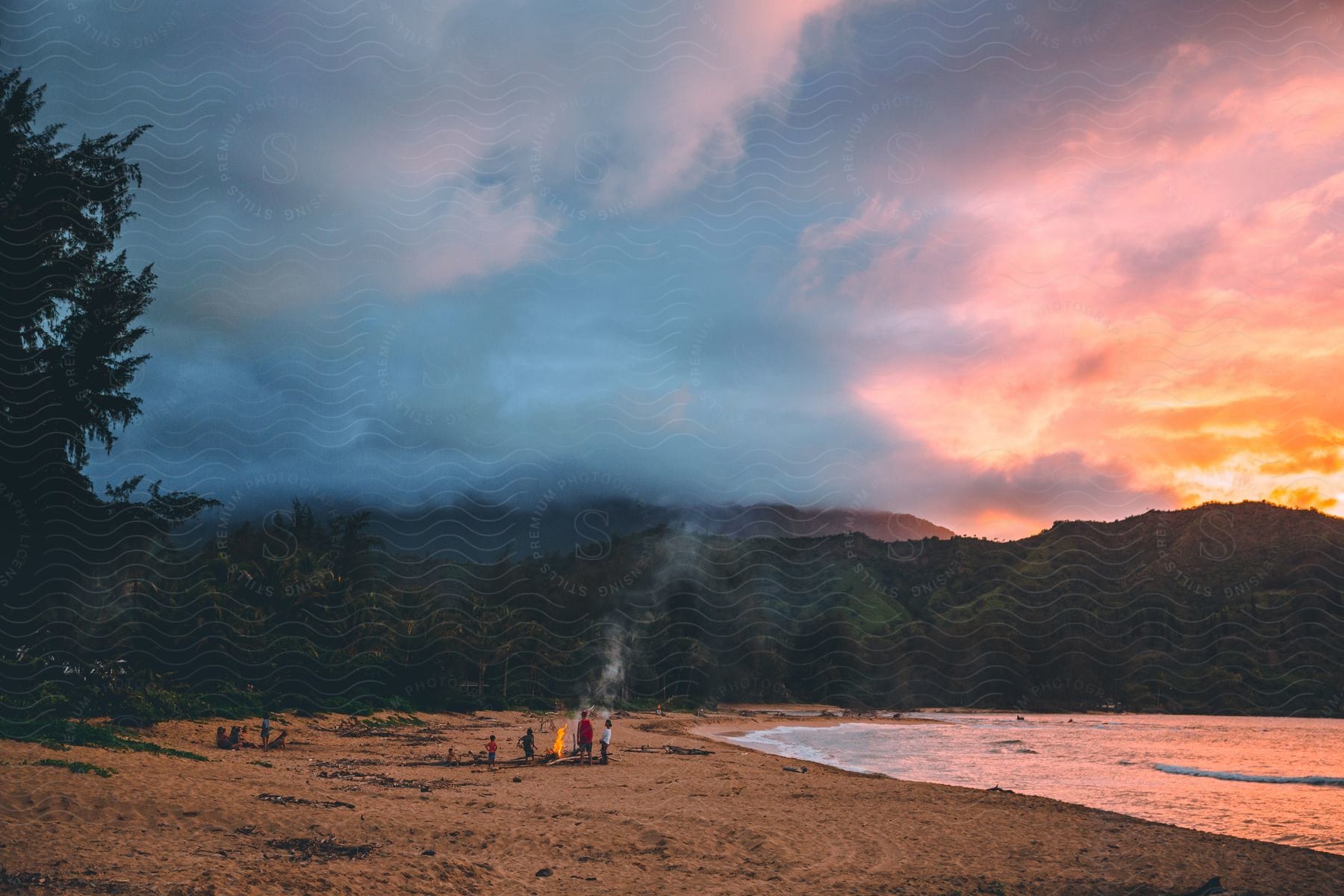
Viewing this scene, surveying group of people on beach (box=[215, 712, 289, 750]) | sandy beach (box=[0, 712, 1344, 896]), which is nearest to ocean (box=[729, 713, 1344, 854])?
sandy beach (box=[0, 712, 1344, 896])

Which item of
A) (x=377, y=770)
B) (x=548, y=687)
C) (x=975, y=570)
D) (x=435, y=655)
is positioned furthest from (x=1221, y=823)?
(x=975, y=570)

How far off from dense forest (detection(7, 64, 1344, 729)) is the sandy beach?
333 inches

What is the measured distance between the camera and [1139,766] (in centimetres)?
3800

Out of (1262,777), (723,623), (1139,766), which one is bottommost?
(1139,766)

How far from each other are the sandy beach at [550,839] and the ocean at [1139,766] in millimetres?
5145

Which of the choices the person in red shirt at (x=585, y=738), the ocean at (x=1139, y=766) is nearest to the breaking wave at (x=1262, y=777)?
the ocean at (x=1139, y=766)

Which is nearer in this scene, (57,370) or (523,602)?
(57,370)

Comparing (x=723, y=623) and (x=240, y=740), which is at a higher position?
(x=240, y=740)

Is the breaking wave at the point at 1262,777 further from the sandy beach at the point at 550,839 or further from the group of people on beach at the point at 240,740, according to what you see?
the group of people on beach at the point at 240,740

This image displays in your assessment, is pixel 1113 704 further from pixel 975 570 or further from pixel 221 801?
pixel 221 801

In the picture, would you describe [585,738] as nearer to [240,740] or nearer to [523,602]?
[240,740]

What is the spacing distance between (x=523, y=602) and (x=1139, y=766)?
71.9 m

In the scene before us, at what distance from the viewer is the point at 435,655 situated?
2165 inches

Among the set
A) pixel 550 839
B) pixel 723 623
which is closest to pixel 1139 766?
pixel 550 839
